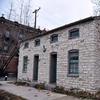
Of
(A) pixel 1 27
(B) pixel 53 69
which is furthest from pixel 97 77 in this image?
(A) pixel 1 27

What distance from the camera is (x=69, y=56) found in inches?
456

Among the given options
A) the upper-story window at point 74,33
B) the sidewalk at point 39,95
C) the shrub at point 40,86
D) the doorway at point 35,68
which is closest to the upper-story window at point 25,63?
the doorway at point 35,68

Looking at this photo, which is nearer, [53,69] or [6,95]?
[6,95]

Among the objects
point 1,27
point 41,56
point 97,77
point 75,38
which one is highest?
point 1,27

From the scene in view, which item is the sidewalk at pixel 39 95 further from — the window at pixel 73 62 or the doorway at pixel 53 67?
the window at pixel 73 62

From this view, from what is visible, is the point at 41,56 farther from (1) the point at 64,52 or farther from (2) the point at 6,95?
(2) the point at 6,95

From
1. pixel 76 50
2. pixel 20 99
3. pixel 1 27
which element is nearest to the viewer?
pixel 20 99

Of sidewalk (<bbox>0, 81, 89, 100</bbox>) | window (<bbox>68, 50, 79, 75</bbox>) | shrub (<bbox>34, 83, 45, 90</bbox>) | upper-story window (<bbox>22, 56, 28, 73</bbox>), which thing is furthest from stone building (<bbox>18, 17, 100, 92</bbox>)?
sidewalk (<bbox>0, 81, 89, 100</bbox>)

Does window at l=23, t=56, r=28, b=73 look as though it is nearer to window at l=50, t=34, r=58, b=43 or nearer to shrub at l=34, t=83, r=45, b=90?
shrub at l=34, t=83, r=45, b=90

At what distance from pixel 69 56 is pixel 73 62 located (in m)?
0.53

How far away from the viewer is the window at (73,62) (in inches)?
435

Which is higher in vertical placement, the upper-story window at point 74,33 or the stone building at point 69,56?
the upper-story window at point 74,33

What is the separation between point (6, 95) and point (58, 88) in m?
3.41

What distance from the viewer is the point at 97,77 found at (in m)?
9.87
